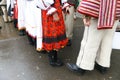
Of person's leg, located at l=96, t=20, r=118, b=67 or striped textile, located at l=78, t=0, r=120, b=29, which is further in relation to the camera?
person's leg, located at l=96, t=20, r=118, b=67

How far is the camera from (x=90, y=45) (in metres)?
3.07

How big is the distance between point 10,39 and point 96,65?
228 centimetres

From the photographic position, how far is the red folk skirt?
3.30 meters

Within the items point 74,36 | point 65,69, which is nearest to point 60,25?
point 65,69

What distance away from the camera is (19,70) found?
3.66 m

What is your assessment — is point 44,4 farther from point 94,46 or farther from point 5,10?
point 5,10

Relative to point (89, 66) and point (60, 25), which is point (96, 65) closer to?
point (89, 66)

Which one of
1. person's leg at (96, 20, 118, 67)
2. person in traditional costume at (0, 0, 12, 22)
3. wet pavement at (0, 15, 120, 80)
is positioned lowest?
wet pavement at (0, 15, 120, 80)

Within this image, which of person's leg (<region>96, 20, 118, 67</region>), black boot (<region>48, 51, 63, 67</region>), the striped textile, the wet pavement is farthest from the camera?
black boot (<region>48, 51, 63, 67</region>)

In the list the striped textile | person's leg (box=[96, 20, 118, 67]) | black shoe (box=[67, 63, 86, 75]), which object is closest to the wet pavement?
black shoe (box=[67, 63, 86, 75])

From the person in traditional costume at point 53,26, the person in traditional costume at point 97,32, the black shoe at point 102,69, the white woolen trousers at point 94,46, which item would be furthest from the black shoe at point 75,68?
the person in traditional costume at point 53,26

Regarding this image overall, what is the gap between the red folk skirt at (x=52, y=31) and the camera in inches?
130

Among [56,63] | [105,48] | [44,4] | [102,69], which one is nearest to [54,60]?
[56,63]

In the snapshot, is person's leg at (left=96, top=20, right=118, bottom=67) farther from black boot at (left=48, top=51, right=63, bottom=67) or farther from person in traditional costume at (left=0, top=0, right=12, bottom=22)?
person in traditional costume at (left=0, top=0, right=12, bottom=22)
